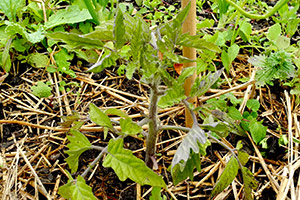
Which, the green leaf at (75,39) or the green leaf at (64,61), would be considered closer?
the green leaf at (75,39)

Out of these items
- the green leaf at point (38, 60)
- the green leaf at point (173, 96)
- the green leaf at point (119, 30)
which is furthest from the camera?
the green leaf at point (38, 60)

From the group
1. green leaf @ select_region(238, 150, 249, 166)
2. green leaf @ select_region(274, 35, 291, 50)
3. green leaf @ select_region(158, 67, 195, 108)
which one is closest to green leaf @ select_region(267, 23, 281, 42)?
green leaf @ select_region(274, 35, 291, 50)

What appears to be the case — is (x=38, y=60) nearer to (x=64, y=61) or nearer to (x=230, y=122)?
(x=64, y=61)

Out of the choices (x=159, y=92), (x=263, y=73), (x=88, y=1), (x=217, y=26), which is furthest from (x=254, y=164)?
(x=88, y=1)

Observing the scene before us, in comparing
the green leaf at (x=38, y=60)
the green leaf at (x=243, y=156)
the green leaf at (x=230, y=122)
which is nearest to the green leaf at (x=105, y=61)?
the green leaf at (x=230, y=122)

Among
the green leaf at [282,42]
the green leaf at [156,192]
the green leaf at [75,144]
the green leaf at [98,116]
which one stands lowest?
the green leaf at [156,192]

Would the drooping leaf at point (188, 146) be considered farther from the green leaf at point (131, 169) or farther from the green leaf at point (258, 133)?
the green leaf at point (258, 133)

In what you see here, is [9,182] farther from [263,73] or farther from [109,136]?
[263,73]
